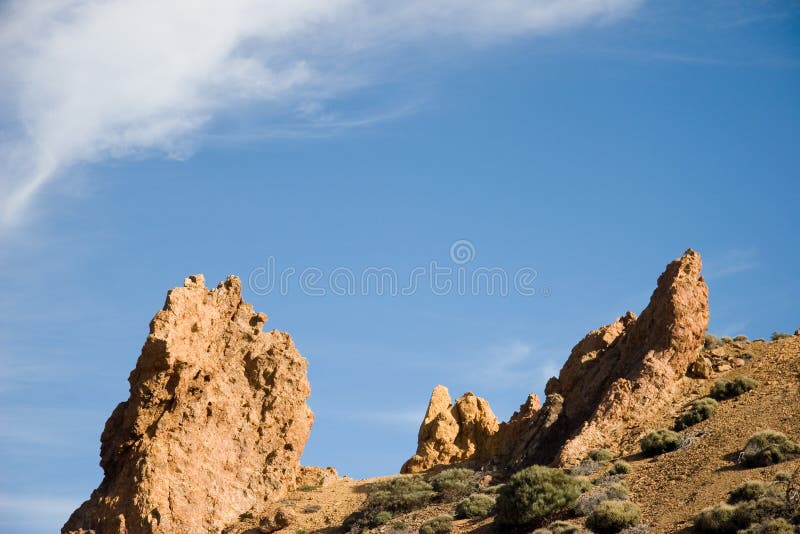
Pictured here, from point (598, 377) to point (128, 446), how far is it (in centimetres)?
1974

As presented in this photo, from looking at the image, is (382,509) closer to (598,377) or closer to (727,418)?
(598,377)

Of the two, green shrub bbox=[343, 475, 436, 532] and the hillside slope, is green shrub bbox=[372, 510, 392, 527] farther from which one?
the hillside slope

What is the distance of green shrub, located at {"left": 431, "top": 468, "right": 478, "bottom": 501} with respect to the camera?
41.7 m

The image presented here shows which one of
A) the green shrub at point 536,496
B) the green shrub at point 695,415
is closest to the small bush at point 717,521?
the green shrub at point 536,496

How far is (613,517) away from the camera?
1191 inches

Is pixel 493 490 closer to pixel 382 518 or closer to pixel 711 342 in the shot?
pixel 382 518

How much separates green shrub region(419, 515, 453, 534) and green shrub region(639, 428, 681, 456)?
7445 millimetres

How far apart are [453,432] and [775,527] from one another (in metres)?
28.8

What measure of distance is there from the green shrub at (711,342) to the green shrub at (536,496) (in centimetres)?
1656

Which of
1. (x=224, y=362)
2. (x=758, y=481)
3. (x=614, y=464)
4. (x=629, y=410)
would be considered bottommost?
(x=758, y=481)

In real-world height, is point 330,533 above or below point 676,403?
below

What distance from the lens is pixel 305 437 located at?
48.4 m

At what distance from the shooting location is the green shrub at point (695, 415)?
38656 mm

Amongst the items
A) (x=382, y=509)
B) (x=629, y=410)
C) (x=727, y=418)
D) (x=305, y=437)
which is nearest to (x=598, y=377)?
(x=629, y=410)
